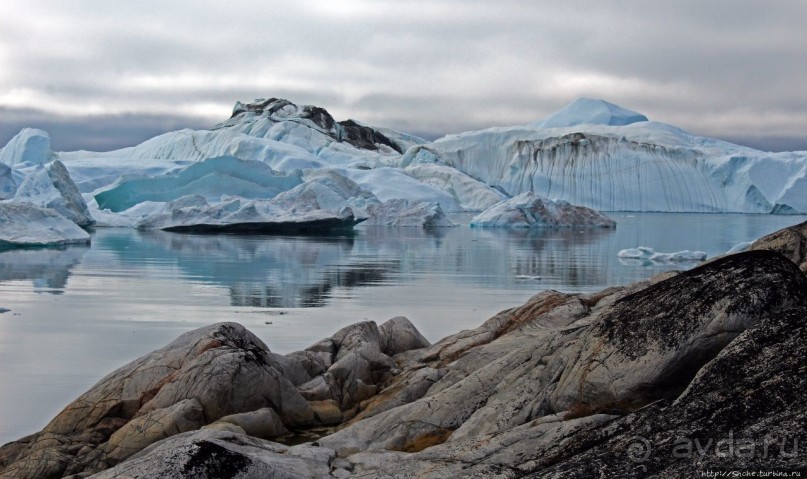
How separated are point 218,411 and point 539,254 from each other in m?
13.5

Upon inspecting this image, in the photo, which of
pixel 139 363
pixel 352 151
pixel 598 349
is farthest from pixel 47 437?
pixel 352 151

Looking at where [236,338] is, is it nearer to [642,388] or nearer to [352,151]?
[642,388]

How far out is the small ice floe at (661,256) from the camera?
16250mm

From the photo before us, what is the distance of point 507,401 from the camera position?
4.14 metres

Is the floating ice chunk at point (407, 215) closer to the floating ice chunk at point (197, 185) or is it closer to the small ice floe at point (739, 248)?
the floating ice chunk at point (197, 185)

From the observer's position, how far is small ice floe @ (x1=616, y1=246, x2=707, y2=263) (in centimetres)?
1625

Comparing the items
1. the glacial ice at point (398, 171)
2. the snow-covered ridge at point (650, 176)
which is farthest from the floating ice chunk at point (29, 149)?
the snow-covered ridge at point (650, 176)

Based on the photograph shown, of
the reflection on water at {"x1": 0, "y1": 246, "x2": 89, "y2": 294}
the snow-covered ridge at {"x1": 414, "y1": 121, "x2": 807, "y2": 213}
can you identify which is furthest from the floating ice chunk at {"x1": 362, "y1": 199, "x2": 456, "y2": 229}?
the snow-covered ridge at {"x1": 414, "y1": 121, "x2": 807, "y2": 213}

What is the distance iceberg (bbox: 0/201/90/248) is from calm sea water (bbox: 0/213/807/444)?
0.69 meters

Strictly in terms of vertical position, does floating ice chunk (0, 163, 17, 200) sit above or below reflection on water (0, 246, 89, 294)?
above

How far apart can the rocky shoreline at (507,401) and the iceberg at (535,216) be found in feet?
76.3

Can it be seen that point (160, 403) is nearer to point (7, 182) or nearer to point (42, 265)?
point (42, 265)

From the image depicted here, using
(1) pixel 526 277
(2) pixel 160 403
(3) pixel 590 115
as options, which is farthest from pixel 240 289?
(3) pixel 590 115

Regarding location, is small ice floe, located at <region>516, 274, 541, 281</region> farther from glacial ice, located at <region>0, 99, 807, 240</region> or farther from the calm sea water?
glacial ice, located at <region>0, 99, 807, 240</region>
